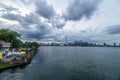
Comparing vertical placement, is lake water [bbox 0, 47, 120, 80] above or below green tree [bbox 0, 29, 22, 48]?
below

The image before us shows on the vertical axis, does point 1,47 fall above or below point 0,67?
above

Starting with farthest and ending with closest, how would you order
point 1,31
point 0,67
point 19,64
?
point 1,31, point 19,64, point 0,67

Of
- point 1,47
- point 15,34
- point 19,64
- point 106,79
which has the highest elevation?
point 15,34

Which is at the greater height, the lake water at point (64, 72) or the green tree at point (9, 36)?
the green tree at point (9, 36)

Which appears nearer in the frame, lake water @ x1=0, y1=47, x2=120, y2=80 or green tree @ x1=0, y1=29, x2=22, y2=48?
lake water @ x1=0, y1=47, x2=120, y2=80

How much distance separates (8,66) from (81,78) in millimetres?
31377

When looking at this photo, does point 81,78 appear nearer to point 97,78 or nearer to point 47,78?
point 97,78

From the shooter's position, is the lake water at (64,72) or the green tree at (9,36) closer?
the lake water at (64,72)

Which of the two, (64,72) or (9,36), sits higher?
(9,36)

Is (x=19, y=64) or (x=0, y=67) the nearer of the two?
(x=0, y=67)

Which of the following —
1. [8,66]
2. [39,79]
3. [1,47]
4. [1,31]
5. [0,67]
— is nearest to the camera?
[39,79]

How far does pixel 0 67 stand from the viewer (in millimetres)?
45969

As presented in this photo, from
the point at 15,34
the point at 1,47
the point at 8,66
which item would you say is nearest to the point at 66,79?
the point at 8,66

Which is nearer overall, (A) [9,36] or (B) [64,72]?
(B) [64,72]
